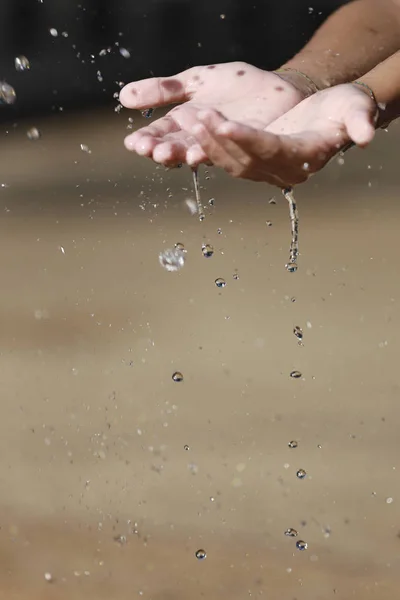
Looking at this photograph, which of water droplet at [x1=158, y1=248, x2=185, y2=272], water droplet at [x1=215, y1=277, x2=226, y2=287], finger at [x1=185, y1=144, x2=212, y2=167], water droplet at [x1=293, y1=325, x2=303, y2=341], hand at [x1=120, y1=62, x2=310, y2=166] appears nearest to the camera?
finger at [x1=185, y1=144, x2=212, y2=167]

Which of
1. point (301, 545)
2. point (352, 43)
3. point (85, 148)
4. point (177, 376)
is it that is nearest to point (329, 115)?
point (352, 43)

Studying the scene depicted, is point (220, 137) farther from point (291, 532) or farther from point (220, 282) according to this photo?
point (220, 282)

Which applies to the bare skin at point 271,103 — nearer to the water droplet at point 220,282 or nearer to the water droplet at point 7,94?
the water droplet at point 220,282

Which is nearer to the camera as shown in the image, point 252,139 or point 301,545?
point 252,139

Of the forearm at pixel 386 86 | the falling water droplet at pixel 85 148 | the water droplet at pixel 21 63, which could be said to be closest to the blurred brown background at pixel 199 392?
the falling water droplet at pixel 85 148

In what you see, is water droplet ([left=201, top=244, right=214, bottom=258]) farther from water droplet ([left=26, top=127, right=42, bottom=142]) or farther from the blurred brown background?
water droplet ([left=26, top=127, right=42, bottom=142])

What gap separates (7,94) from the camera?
5148 millimetres

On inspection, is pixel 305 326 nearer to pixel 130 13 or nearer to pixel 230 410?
pixel 230 410

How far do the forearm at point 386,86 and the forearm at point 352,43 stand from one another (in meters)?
0.13

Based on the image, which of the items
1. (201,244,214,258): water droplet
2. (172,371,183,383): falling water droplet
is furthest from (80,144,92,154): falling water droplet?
(172,371,183,383): falling water droplet

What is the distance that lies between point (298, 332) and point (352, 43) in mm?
1179

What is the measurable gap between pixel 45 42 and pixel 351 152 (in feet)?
6.24

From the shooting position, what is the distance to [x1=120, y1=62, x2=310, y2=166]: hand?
112 centimetres

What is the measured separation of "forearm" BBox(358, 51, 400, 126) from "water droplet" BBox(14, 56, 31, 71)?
407 centimetres
